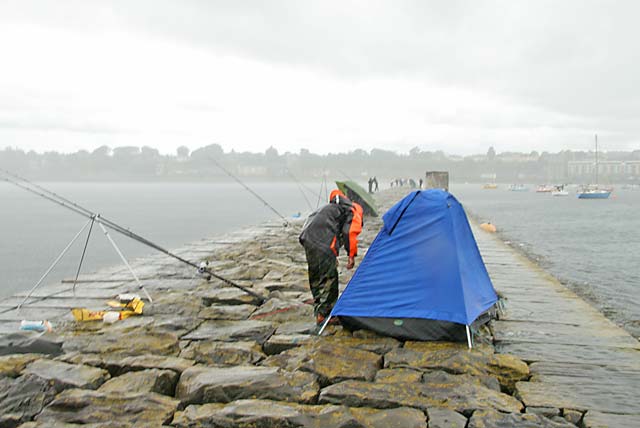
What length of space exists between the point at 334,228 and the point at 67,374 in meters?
3.07

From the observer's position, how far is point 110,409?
13.0 ft

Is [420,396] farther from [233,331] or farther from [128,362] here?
[128,362]

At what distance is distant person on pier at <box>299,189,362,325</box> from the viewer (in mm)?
5922

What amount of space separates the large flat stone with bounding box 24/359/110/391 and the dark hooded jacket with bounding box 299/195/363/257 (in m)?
2.54

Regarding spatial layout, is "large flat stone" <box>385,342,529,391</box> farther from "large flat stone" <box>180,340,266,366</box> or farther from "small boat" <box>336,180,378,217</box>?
"small boat" <box>336,180,378,217</box>

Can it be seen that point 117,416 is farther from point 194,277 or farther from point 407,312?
point 194,277

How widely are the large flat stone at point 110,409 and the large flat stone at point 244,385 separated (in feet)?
0.67

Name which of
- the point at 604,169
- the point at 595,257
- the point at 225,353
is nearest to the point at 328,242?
the point at 225,353

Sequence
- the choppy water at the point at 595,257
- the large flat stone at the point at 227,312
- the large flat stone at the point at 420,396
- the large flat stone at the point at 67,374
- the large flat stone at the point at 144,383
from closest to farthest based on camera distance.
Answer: the large flat stone at the point at 420,396 < the large flat stone at the point at 144,383 < the large flat stone at the point at 67,374 < the large flat stone at the point at 227,312 < the choppy water at the point at 595,257

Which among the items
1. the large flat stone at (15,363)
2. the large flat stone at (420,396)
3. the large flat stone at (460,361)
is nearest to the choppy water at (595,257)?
the large flat stone at (460,361)

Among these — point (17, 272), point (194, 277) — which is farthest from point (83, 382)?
point (17, 272)

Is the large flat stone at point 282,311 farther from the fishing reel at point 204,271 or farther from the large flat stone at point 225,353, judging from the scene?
the fishing reel at point 204,271

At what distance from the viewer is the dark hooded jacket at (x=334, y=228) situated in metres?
5.91

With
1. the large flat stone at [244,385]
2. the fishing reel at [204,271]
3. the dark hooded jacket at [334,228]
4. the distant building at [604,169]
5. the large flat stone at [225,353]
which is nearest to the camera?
the large flat stone at [244,385]
